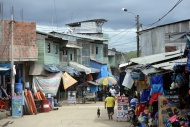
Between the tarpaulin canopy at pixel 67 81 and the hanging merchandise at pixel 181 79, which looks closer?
the hanging merchandise at pixel 181 79

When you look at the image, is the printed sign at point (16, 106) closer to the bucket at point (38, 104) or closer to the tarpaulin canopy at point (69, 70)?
the bucket at point (38, 104)

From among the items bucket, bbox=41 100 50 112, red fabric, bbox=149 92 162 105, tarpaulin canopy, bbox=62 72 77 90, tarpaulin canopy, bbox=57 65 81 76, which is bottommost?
bucket, bbox=41 100 50 112

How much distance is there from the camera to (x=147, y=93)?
47.1ft

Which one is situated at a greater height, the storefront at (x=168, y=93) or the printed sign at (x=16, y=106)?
the storefront at (x=168, y=93)

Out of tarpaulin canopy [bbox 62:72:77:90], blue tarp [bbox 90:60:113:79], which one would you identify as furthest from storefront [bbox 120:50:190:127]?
blue tarp [bbox 90:60:113:79]

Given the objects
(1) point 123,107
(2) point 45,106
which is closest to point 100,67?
(2) point 45,106

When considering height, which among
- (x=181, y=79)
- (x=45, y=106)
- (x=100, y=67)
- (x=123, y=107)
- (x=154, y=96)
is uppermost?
(x=100, y=67)

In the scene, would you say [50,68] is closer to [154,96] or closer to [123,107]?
[123,107]

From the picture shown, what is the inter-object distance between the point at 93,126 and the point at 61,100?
827 inches

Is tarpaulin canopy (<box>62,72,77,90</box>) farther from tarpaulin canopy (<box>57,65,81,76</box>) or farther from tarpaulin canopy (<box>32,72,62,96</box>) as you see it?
tarpaulin canopy (<box>57,65,81,76</box>)

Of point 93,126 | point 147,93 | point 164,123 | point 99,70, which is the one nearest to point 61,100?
point 99,70

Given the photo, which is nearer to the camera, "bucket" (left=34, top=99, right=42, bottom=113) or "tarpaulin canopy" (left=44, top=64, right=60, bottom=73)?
"bucket" (left=34, top=99, right=42, bottom=113)

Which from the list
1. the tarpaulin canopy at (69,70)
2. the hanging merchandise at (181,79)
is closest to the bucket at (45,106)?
the tarpaulin canopy at (69,70)

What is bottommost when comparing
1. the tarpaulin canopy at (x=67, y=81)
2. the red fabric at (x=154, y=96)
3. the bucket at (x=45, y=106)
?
the bucket at (x=45, y=106)
